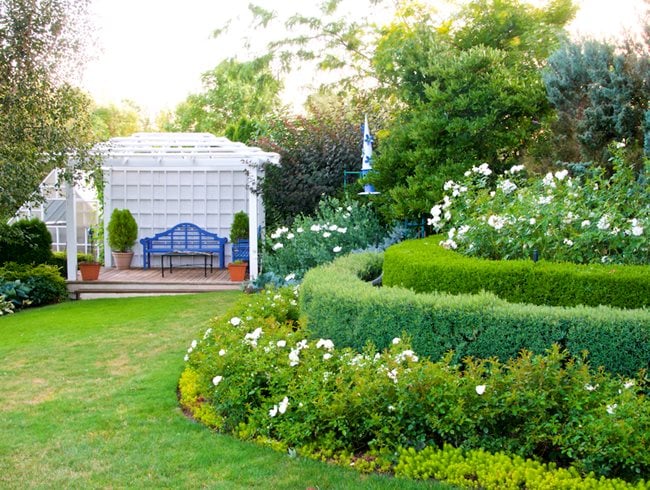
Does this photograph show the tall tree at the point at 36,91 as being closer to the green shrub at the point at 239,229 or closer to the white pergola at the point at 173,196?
the green shrub at the point at 239,229

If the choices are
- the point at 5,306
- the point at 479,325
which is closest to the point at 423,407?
the point at 479,325

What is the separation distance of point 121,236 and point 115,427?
10425 mm

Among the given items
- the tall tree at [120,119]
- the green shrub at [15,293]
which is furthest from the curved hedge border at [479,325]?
the tall tree at [120,119]

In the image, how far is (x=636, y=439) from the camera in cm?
361

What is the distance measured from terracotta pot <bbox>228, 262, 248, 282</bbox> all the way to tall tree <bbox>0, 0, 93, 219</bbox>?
3.34 meters

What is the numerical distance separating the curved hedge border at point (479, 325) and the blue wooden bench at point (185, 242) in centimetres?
905

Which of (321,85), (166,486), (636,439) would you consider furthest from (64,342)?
(321,85)

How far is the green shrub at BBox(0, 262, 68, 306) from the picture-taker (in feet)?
37.6

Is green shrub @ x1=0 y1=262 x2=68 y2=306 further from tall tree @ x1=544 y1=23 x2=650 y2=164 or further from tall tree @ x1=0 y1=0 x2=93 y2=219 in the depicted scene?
tall tree @ x1=544 y1=23 x2=650 y2=164

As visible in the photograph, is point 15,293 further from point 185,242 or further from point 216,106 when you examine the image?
point 216,106

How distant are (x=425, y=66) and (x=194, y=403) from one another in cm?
686

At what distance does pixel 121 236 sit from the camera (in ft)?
48.5

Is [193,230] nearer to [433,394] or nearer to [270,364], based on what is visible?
[270,364]

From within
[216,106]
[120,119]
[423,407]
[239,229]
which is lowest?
[423,407]
